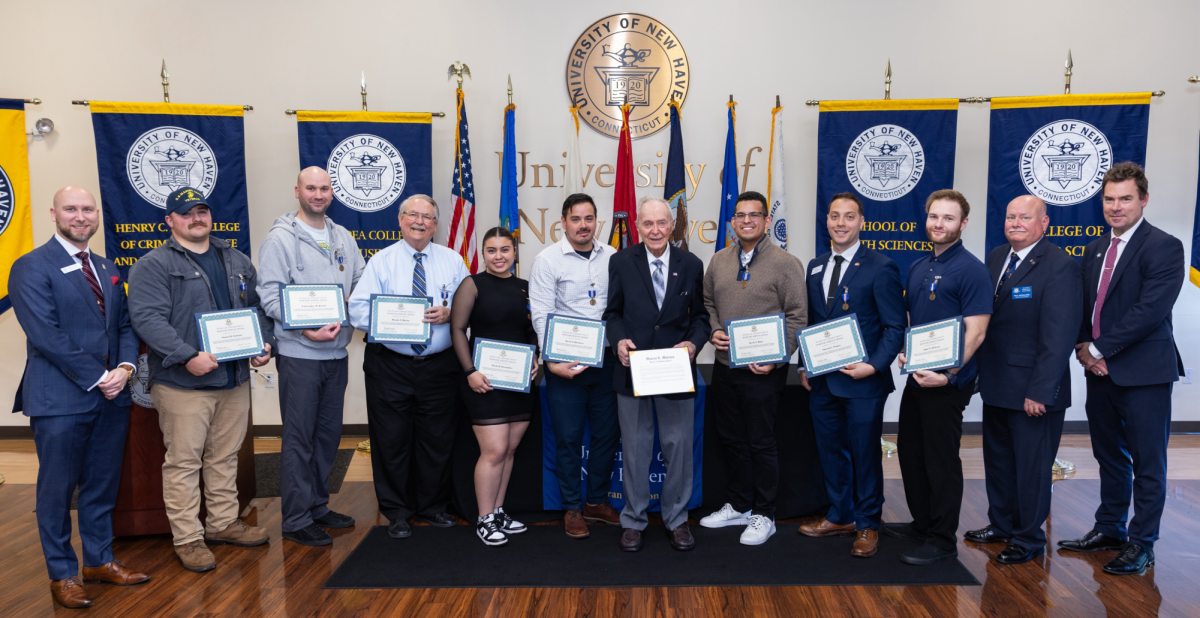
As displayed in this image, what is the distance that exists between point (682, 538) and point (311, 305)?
2164 millimetres

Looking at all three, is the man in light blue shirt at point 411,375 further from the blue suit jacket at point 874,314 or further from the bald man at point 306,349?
the blue suit jacket at point 874,314

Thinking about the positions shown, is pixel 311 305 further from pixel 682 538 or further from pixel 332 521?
pixel 682 538

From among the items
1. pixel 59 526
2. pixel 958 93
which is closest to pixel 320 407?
pixel 59 526

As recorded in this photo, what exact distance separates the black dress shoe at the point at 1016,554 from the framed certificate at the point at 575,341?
212 cm

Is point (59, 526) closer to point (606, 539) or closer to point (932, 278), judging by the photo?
point (606, 539)

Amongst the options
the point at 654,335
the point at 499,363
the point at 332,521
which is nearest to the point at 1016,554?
the point at 654,335

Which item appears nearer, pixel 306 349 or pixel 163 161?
pixel 306 349

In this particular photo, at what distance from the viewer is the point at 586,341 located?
302 cm

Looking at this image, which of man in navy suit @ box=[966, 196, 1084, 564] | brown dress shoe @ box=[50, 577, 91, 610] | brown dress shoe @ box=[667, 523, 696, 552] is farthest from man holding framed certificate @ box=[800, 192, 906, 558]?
brown dress shoe @ box=[50, 577, 91, 610]

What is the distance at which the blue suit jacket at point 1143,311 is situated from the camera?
9.38 feet

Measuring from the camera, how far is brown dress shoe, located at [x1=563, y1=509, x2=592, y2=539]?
329 centimetres

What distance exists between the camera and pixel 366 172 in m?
4.92

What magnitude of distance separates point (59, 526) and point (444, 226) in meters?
3.27

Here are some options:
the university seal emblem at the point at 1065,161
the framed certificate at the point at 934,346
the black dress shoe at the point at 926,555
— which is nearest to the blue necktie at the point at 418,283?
the framed certificate at the point at 934,346
